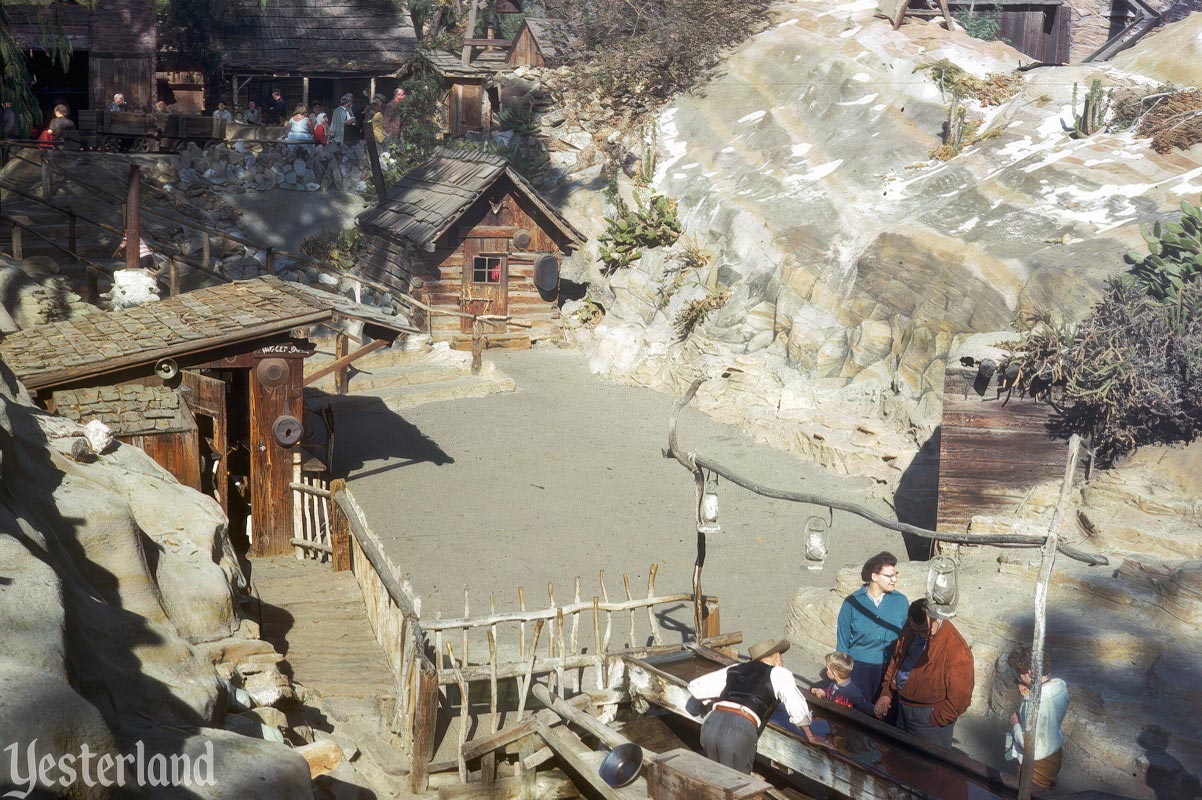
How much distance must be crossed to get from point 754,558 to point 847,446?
14.4 feet

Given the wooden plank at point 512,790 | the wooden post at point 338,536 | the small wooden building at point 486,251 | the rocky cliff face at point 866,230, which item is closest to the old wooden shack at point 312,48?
the small wooden building at point 486,251

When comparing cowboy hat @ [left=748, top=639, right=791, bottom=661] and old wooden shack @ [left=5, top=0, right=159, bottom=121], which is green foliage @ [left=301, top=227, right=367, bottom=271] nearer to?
old wooden shack @ [left=5, top=0, right=159, bottom=121]

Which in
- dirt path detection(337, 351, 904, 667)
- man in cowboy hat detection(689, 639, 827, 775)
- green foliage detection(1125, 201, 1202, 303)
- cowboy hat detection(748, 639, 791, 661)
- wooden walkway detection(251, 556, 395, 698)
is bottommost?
dirt path detection(337, 351, 904, 667)

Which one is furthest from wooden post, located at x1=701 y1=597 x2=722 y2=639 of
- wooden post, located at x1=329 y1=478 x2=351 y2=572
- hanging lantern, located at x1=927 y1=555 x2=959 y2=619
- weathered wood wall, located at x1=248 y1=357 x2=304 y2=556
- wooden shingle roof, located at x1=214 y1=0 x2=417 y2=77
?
wooden shingle roof, located at x1=214 y1=0 x2=417 y2=77

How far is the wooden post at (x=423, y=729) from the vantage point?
28.1 ft

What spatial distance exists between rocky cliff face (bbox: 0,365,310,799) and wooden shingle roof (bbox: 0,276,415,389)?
132cm

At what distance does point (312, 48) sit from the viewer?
109ft

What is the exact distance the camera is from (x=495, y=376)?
22.5 metres

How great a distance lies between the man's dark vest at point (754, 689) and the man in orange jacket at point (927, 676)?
109 centimetres

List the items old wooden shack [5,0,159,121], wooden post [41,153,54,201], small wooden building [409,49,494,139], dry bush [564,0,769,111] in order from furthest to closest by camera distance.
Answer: small wooden building [409,49,494,139] < dry bush [564,0,769,111] < old wooden shack [5,0,159,121] < wooden post [41,153,54,201]

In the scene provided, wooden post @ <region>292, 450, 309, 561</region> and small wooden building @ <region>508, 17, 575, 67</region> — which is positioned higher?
small wooden building @ <region>508, 17, 575, 67</region>

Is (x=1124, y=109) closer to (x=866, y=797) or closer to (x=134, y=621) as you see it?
(x=866, y=797)

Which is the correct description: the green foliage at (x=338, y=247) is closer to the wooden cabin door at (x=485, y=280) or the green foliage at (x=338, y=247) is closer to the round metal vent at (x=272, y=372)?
the wooden cabin door at (x=485, y=280)

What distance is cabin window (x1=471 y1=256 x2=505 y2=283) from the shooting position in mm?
25641
